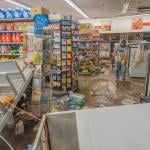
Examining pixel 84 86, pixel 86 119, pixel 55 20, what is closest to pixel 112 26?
pixel 84 86

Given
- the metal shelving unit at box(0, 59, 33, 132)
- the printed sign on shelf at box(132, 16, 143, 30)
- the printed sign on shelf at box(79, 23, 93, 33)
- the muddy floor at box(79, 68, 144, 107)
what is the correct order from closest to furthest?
1. the metal shelving unit at box(0, 59, 33, 132)
2. the muddy floor at box(79, 68, 144, 107)
3. the printed sign on shelf at box(79, 23, 93, 33)
4. the printed sign on shelf at box(132, 16, 143, 30)

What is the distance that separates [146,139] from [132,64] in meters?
10.1

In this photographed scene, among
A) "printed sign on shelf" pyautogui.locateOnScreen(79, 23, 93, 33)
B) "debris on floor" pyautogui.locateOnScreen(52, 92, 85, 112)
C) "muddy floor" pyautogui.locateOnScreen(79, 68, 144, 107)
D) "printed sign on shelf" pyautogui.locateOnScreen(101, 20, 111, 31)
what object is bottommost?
"muddy floor" pyautogui.locateOnScreen(79, 68, 144, 107)

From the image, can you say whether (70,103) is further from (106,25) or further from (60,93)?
(106,25)

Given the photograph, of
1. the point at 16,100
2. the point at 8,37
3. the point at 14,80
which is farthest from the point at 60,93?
the point at 16,100

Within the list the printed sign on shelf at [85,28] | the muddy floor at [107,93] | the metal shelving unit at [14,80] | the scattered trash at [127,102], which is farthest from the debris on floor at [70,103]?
the printed sign on shelf at [85,28]

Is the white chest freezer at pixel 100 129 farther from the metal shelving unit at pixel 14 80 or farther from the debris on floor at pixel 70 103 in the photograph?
→ the debris on floor at pixel 70 103

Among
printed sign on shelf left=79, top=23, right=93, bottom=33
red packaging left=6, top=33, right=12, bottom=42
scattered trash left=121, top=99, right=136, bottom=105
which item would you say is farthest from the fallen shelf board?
printed sign on shelf left=79, top=23, right=93, bottom=33

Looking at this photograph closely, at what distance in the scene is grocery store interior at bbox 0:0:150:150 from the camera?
2.03m

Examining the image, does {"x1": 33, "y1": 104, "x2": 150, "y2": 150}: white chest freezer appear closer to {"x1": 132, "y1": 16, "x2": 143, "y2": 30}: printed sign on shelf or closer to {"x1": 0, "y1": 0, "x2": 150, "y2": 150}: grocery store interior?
{"x1": 0, "y1": 0, "x2": 150, "y2": 150}: grocery store interior

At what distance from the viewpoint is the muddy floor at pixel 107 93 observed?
7148mm

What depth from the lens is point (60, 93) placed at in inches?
301

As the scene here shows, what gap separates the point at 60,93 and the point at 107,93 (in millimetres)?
1839

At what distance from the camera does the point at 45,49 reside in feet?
16.8
